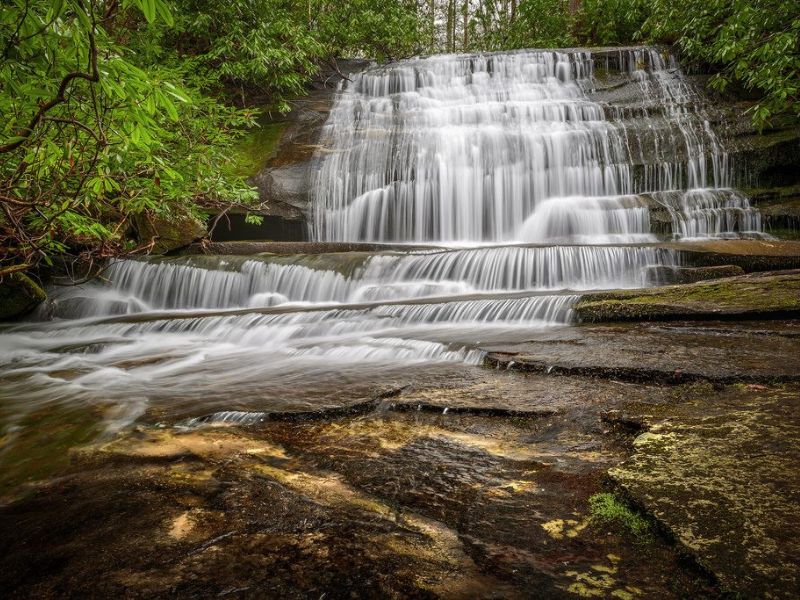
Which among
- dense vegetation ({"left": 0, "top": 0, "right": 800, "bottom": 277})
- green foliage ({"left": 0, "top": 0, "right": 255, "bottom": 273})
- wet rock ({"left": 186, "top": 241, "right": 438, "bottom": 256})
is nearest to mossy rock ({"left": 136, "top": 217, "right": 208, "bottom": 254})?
dense vegetation ({"left": 0, "top": 0, "right": 800, "bottom": 277})

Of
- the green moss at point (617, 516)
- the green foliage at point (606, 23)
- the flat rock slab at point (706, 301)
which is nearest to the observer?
the green moss at point (617, 516)

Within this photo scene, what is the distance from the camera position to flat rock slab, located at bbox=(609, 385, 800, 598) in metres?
1.33

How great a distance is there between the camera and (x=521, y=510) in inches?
71.2

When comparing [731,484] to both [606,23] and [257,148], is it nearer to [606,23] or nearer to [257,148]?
[257,148]

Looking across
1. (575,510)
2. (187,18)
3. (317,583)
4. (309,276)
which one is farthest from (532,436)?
(187,18)

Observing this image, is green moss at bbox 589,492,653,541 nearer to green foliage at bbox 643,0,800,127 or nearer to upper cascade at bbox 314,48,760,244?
upper cascade at bbox 314,48,760,244

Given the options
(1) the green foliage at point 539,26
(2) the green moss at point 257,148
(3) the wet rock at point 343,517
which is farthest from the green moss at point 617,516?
(1) the green foliage at point 539,26

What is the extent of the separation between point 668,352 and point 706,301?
1.70 metres

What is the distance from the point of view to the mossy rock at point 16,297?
29.6 feet

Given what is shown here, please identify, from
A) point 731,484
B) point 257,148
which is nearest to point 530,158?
point 257,148

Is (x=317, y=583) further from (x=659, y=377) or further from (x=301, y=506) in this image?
(x=659, y=377)

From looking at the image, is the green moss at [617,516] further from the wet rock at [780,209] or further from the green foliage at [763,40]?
the wet rock at [780,209]

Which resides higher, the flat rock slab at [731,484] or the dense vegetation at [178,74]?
the dense vegetation at [178,74]

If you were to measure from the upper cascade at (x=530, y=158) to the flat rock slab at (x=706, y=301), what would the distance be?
481cm
